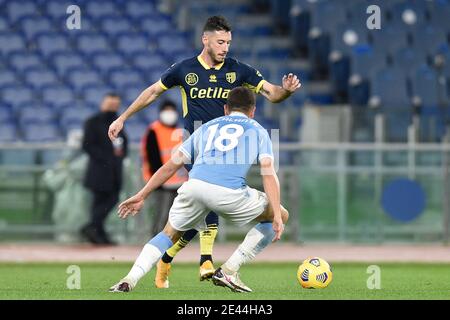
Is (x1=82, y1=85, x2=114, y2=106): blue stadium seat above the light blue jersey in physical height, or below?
above

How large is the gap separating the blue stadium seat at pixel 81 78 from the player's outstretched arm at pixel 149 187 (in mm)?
12511

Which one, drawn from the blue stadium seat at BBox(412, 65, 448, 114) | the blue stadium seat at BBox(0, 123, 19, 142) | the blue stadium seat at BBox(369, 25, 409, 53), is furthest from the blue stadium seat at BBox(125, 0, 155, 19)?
the blue stadium seat at BBox(412, 65, 448, 114)

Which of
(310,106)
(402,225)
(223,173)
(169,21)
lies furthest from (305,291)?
(169,21)

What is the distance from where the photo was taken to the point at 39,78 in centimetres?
2230

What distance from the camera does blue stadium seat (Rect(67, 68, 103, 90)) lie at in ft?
72.8

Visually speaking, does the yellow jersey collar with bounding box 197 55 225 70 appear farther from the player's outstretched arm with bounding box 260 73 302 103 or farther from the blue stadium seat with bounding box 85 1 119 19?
the blue stadium seat with bounding box 85 1 119 19

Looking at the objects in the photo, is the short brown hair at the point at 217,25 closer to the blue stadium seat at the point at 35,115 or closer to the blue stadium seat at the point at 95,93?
the blue stadium seat at the point at 35,115

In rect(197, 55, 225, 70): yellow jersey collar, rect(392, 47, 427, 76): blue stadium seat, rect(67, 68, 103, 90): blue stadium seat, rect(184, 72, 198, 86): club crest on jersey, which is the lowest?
rect(184, 72, 198, 86): club crest on jersey

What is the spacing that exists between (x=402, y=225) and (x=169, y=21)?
24.4ft

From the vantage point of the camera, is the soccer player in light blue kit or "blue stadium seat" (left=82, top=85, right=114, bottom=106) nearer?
the soccer player in light blue kit

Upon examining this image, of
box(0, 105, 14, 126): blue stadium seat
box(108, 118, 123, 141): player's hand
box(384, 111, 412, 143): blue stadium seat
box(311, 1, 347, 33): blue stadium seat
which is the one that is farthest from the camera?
box(311, 1, 347, 33): blue stadium seat

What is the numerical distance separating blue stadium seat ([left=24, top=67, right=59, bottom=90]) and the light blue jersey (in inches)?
497

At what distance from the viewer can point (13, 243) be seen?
61.3ft

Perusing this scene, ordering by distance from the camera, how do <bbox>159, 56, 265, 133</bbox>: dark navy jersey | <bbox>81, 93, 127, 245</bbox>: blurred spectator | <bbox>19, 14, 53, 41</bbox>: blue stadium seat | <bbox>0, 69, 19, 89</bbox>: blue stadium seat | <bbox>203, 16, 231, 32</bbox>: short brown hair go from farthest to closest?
<bbox>19, 14, 53, 41</bbox>: blue stadium seat → <bbox>0, 69, 19, 89</bbox>: blue stadium seat → <bbox>81, 93, 127, 245</bbox>: blurred spectator → <bbox>159, 56, 265, 133</bbox>: dark navy jersey → <bbox>203, 16, 231, 32</bbox>: short brown hair
